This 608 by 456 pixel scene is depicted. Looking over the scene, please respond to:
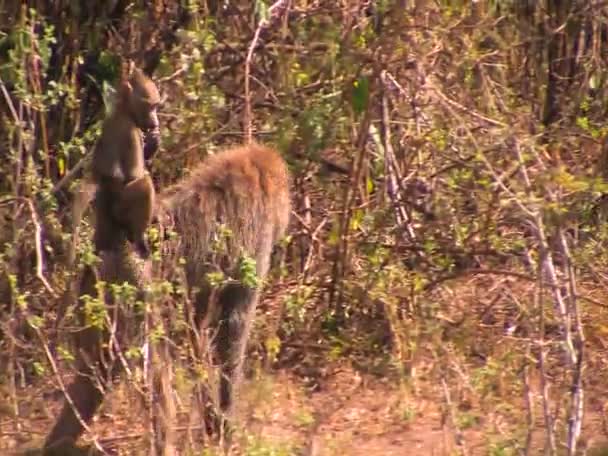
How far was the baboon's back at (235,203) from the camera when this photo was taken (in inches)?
246

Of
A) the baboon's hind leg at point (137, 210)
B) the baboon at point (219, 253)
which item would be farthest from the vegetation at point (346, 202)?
the baboon's hind leg at point (137, 210)

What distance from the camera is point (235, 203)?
641 cm

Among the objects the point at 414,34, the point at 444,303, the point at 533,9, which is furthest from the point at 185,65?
the point at 533,9

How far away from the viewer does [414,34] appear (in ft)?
23.7

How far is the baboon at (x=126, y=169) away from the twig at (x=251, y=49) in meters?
1.15

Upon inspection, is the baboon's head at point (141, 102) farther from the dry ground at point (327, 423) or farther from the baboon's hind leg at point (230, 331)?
the dry ground at point (327, 423)

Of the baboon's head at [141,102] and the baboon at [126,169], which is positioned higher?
the baboon's head at [141,102]

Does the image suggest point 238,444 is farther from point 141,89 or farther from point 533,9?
Answer: point 533,9

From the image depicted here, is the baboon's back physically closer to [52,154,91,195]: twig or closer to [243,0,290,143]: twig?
[243,0,290,143]: twig

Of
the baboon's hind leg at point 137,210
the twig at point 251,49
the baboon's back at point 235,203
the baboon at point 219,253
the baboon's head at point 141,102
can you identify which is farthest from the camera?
the twig at point 251,49

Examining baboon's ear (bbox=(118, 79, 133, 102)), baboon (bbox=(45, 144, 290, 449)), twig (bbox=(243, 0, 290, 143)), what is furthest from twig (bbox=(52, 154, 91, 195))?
baboon's ear (bbox=(118, 79, 133, 102))

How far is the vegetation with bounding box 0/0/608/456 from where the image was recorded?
6.34 meters

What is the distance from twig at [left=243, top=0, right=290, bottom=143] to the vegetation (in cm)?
2

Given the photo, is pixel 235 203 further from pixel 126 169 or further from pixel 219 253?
pixel 126 169
